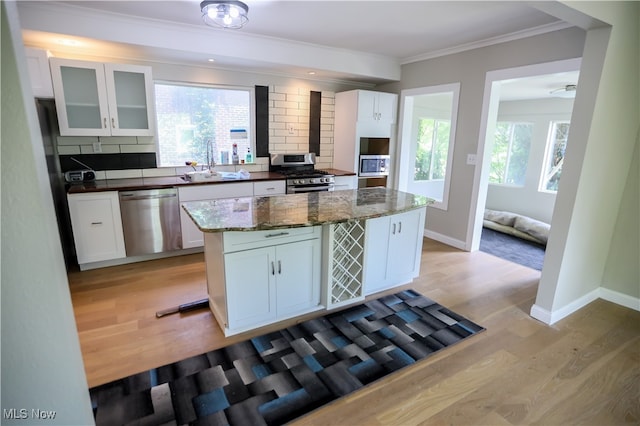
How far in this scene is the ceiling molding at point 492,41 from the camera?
10.2 feet

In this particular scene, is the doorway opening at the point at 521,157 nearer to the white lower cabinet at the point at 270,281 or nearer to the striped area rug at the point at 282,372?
the striped area rug at the point at 282,372

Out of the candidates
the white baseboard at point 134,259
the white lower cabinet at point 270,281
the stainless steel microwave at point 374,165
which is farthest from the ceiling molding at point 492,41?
the white baseboard at point 134,259

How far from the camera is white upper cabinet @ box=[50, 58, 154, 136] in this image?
321 cm

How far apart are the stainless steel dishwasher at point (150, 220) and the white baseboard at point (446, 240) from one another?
131 inches

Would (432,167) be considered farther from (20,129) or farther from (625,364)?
(20,129)

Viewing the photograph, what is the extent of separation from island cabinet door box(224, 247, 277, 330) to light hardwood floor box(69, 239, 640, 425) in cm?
15

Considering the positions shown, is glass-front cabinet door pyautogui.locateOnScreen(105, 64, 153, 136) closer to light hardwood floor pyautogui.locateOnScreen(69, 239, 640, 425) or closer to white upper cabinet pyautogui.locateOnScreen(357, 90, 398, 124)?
light hardwood floor pyautogui.locateOnScreen(69, 239, 640, 425)

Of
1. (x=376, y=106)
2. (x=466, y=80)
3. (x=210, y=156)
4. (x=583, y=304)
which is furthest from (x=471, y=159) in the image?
(x=210, y=156)

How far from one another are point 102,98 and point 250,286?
8.65ft

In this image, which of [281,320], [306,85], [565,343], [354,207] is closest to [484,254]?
[565,343]

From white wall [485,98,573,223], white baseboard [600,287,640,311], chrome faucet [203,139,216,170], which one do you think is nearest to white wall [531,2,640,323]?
white baseboard [600,287,640,311]

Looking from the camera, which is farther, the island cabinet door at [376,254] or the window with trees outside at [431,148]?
→ the window with trees outside at [431,148]

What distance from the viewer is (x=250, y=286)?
2.33m

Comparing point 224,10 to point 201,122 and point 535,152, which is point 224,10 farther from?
point 535,152
